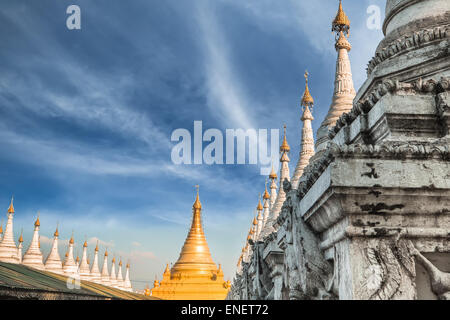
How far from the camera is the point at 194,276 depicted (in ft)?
→ 141

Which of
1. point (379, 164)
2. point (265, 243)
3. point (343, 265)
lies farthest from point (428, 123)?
point (265, 243)

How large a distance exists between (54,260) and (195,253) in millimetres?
13666

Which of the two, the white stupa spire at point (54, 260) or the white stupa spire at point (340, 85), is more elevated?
the white stupa spire at point (340, 85)

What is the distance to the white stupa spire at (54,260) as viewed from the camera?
37062 millimetres

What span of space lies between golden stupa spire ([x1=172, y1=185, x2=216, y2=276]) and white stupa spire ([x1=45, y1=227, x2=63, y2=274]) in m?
11.3

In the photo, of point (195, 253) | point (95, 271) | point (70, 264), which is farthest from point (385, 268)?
point (95, 271)

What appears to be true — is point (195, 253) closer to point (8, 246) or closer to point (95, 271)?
point (95, 271)

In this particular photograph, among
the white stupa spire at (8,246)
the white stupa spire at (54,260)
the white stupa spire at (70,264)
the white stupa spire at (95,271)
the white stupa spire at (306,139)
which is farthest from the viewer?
the white stupa spire at (95,271)

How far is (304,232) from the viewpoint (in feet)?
12.0

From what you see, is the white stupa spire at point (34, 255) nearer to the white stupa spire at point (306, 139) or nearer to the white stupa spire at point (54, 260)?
the white stupa spire at point (54, 260)

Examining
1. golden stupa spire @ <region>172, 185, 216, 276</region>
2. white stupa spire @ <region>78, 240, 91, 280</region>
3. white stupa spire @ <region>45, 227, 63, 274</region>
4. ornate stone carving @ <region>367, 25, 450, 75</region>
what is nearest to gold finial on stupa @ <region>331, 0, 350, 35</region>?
ornate stone carving @ <region>367, 25, 450, 75</region>

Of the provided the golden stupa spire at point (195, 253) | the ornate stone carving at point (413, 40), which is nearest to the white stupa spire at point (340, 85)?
the ornate stone carving at point (413, 40)

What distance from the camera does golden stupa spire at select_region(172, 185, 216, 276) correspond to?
143 ft
